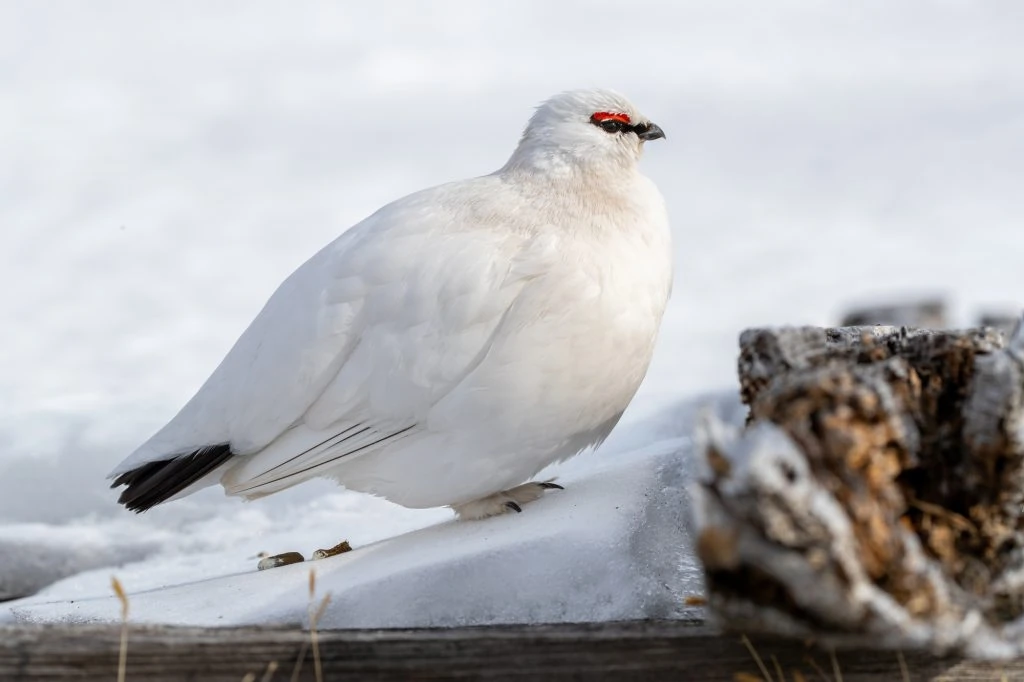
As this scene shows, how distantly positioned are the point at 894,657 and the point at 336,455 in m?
1.55

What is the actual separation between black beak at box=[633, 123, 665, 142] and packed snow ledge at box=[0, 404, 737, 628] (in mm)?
952

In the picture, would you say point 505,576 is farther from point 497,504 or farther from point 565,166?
point 565,166

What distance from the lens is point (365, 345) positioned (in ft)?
10.00

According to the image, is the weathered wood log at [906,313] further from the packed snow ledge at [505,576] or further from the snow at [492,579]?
the snow at [492,579]

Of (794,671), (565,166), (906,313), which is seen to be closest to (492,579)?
(794,671)

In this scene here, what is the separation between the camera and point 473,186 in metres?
3.25

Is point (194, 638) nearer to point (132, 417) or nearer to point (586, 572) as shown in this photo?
point (586, 572)

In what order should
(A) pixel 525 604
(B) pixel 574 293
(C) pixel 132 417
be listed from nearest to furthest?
(A) pixel 525 604 < (B) pixel 574 293 < (C) pixel 132 417

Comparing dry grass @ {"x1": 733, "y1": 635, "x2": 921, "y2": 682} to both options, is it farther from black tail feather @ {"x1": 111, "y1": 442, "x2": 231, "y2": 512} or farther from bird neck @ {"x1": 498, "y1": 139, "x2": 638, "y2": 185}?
black tail feather @ {"x1": 111, "y1": 442, "x2": 231, "y2": 512}

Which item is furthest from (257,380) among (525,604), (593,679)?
(593,679)

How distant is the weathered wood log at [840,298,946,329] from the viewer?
350 inches

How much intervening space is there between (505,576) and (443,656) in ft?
1.67

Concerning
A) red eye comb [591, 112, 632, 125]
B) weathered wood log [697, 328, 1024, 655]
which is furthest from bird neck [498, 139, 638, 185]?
weathered wood log [697, 328, 1024, 655]

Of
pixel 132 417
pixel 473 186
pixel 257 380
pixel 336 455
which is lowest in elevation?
pixel 132 417
